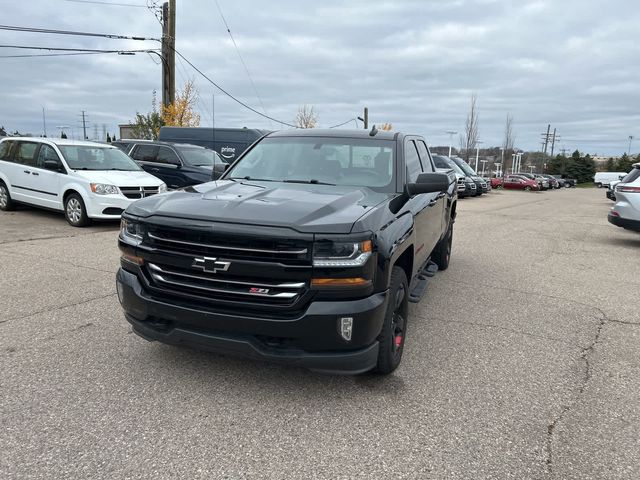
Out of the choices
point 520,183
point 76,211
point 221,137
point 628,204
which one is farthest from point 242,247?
point 520,183

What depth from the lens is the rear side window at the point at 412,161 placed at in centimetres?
448

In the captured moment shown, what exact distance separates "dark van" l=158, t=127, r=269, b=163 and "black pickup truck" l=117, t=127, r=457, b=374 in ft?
45.2

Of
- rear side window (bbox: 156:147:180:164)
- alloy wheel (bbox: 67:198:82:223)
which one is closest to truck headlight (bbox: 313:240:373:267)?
alloy wheel (bbox: 67:198:82:223)

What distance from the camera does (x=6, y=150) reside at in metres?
11.1

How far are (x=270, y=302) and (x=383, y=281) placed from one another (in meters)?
0.72

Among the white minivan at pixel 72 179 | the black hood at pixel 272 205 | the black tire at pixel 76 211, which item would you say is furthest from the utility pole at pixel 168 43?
the black hood at pixel 272 205

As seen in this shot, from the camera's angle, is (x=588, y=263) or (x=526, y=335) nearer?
(x=526, y=335)

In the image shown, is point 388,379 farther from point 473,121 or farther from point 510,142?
point 510,142

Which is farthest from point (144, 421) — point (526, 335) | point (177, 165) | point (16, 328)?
point (177, 165)

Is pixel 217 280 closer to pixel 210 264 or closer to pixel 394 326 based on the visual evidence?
pixel 210 264

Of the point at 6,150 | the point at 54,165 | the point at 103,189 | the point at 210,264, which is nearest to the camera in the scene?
the point at 210,264

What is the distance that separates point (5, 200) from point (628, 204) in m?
13.2

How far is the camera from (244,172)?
4590 millimetres

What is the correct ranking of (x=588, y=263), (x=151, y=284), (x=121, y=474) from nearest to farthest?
1. (x=121, y=474)
2. (x=151, y=284)
3. (x=588, y=263)
